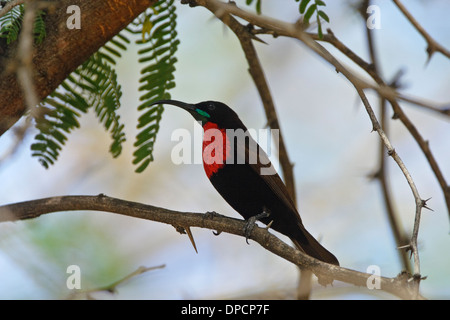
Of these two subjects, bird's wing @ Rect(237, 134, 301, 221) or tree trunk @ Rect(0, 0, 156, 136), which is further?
bird's wing @ Rect(237, 134, 301, 221)

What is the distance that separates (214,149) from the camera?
3939mm

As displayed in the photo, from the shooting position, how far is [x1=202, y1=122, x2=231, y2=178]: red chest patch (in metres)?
3.88

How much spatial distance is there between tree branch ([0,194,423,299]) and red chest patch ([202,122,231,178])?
2.41 feet

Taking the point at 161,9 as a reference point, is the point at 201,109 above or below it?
below

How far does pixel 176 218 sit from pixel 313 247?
1218 mm

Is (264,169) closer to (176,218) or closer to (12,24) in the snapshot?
(176,218)

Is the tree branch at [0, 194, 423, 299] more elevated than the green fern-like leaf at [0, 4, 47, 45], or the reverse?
the green fern-like leaf at [0, 4, 47, 45]

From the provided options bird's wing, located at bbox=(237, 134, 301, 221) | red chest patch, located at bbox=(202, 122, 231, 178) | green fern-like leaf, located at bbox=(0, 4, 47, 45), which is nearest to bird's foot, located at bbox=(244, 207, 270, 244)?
bird's wing, located at bbox=(237, 134, 301, 221)

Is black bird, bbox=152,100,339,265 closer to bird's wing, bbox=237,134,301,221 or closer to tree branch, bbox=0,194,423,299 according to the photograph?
bird's wing, bbox=237,134,301,221

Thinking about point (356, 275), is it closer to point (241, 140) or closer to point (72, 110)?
point (241, 140)

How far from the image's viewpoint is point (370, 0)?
431cm

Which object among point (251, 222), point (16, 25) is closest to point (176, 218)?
point (251, 222)
